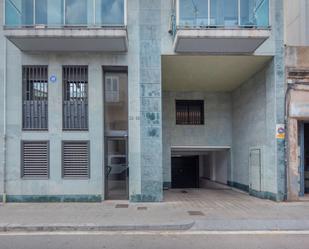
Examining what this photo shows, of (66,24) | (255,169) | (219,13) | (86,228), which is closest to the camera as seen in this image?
(86,228)

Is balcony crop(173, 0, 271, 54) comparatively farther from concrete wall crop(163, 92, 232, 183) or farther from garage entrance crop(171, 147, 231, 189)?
garage entrance crop(171, 147, 231, 189)

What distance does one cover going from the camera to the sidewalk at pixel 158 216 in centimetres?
809

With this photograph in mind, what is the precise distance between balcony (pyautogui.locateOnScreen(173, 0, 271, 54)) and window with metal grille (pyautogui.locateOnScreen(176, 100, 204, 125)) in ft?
A: 18.2

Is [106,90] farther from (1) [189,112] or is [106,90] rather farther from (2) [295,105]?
(2) [295,105]

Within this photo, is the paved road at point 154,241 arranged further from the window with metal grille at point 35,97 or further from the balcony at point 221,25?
the balcony at point 221,25

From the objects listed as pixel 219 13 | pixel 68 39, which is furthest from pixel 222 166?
pixel 68 39

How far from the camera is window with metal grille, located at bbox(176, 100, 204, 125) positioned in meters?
16.5

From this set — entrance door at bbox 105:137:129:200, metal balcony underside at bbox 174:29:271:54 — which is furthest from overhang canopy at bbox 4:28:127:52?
entrance door at bbox 105:137:129:200

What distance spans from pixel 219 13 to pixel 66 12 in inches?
195

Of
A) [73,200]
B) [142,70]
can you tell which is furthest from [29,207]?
[142,70]

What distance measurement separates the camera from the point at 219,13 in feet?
36.0

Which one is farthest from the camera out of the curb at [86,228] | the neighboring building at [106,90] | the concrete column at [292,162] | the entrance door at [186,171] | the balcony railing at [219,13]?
the entrance door at [186,171]

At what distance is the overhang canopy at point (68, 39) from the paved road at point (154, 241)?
6036 millimetres

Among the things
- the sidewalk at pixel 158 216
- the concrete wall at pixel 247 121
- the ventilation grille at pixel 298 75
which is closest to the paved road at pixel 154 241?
the sidewalk at pixel 158 216
